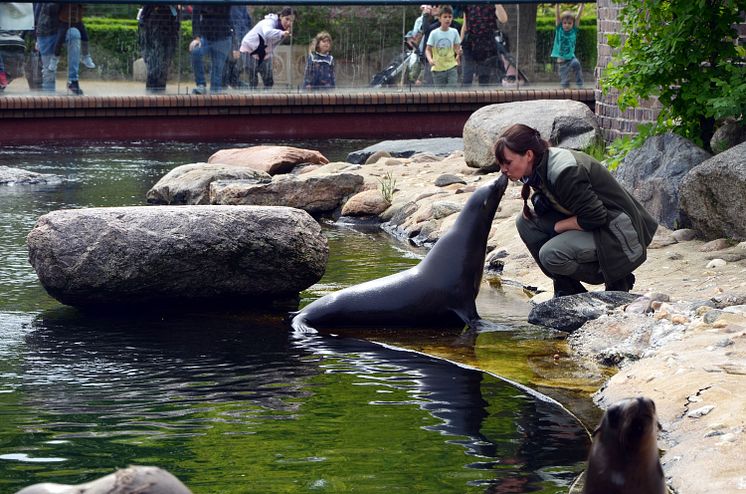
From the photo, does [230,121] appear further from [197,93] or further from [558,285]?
[558,285]

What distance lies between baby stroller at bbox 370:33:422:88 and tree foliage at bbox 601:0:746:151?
7653 millimetres

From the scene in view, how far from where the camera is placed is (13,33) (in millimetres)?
16562

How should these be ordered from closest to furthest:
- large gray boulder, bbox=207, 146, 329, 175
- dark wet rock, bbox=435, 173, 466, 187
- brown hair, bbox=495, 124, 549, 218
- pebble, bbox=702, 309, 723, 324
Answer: pebble, bbox=702, 309, 723, 324, brown hair, bbox=495, 124, 549, 218, dark wet rock, bbox=435, 173, 466, 187, large gray boulder, bbox=207, 146, 329, 175

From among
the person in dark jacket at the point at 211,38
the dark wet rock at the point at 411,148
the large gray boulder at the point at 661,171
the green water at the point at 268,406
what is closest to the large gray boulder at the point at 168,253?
the green water at the point at 268,406

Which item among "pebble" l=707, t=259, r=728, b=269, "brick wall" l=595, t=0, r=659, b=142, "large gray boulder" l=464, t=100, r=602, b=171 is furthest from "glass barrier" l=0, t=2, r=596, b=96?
"pebble" l=707, t=259, r=728, b=269

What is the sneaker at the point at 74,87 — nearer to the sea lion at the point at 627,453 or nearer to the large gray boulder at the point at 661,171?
the large gray boulder at the point at 661,171

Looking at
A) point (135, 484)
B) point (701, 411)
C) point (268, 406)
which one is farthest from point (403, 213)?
point (135, 484)

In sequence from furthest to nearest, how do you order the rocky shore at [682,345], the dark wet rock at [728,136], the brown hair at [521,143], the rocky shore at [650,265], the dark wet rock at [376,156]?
1. the dark wet rock at [376,156]
2. the dark wet rock at [728,136]
3. the brown hair at [521,143]
4. the rocky shore at [650,265]
5. the rocky shore at [682,345]

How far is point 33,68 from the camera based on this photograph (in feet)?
54.6

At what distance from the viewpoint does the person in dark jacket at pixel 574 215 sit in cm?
678

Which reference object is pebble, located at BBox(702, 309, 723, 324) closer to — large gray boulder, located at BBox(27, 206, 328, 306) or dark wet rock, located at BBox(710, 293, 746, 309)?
dark wet rock, located at BBox(710, 293, 746, 309)

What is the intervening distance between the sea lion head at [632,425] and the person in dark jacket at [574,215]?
343 cm

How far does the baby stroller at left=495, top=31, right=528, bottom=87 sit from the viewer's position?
17281mm

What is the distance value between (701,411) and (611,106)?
740 centimetres
